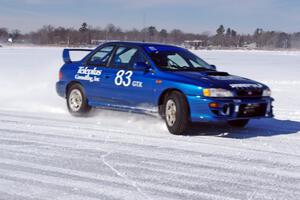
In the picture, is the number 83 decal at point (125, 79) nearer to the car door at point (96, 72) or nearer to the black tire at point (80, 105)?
the car door at point (96, 72)

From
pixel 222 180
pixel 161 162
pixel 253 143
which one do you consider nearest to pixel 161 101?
pixel 253 143

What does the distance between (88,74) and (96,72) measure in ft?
0.87

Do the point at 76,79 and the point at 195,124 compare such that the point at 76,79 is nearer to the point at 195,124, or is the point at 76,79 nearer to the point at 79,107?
the point at 79,107

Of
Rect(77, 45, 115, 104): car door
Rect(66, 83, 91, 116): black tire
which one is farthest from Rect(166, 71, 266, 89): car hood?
Rect(66, 83, 91, 116): black tire

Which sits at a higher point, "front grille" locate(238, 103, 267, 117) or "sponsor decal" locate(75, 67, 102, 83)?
"sponsor decal" locate(75, 67, 102, 83)

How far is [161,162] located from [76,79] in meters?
4.10

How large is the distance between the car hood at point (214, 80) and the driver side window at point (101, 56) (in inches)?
66.5

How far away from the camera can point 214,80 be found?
7285mm

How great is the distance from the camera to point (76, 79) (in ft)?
30.5

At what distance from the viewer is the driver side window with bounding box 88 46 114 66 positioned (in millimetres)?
8867

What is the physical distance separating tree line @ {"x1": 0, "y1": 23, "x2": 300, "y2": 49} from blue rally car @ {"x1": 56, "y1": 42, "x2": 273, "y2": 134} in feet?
261

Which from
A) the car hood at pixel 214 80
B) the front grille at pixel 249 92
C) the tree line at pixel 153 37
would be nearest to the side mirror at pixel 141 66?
the car hood at pixel 214 80

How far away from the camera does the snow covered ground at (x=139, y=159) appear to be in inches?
178

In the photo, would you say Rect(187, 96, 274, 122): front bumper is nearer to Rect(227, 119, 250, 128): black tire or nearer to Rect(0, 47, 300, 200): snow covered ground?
Rect(0, 47, 300, 200): snow covered ground
